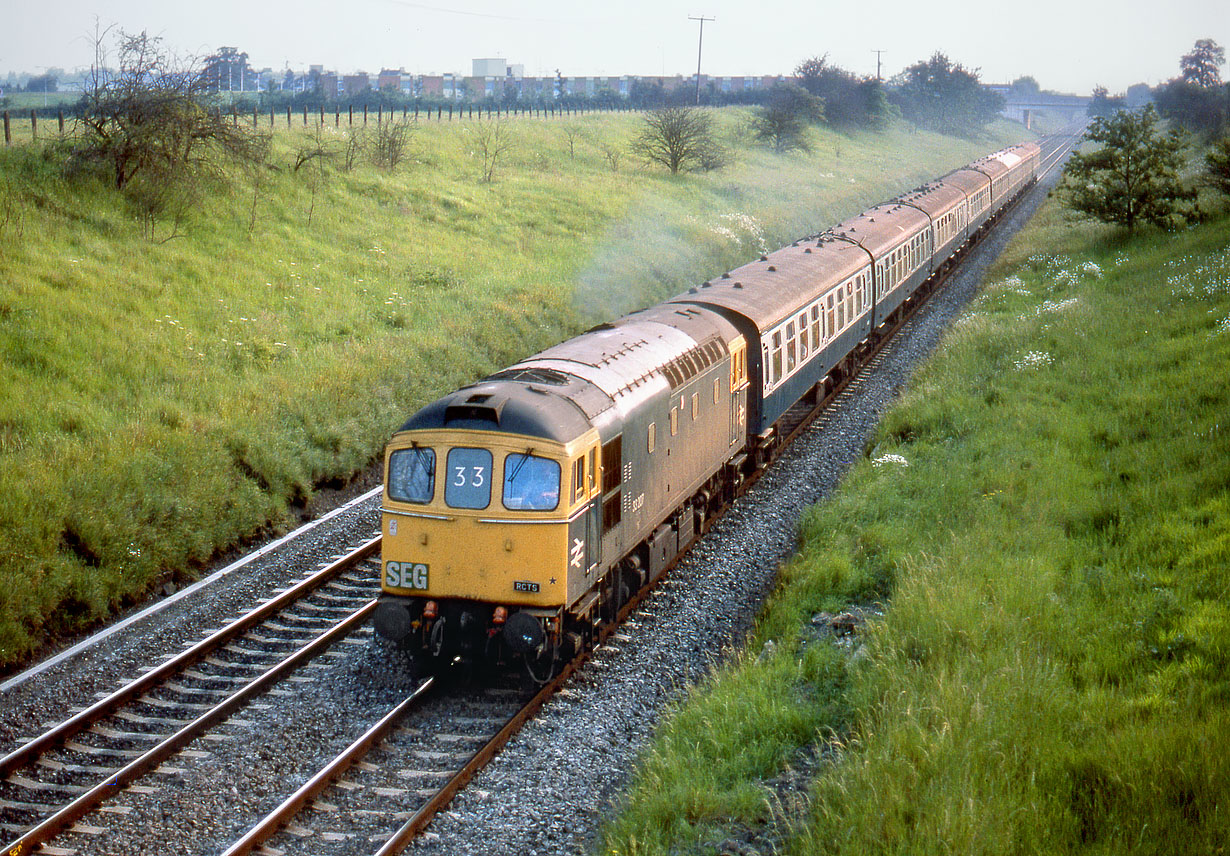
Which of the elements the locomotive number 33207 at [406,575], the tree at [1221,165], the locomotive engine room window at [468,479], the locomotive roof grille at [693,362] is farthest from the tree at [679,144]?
the locomotive number 33207 at [406,575]

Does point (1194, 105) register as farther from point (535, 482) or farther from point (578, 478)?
point (535, 482)

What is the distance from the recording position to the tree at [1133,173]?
116 ft

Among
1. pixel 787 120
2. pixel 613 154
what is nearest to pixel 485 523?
pixel 613 154

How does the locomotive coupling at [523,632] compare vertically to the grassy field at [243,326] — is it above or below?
below

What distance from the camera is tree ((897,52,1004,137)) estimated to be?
12212 centimetres

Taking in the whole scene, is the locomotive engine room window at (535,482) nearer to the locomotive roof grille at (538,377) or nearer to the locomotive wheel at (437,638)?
the locomotive roof grille at (538,377)

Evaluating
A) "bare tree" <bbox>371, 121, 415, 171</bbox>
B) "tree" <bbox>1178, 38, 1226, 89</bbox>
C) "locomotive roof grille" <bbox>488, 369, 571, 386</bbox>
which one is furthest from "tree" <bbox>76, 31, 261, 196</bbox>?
"tree" <bbox>1178, 38, 1226, 89</bbox>

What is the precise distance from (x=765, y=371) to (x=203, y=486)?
8.98 m

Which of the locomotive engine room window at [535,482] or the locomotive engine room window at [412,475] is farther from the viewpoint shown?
the locomotive engine room window at [412,475]

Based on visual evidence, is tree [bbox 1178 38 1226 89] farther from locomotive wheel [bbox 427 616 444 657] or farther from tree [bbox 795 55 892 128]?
locomotive wheel [bbox 427 616 444 657]

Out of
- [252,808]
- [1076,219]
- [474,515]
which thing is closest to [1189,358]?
[474,515]

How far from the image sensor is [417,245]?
30.2 metres

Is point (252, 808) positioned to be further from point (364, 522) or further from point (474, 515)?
point (364, 522)

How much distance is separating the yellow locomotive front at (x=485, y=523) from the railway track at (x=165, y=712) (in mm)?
1816
